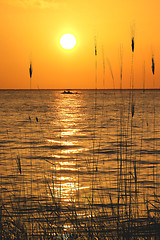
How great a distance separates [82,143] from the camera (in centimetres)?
2242

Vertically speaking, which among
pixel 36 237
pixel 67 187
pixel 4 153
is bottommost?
pixel 36 237

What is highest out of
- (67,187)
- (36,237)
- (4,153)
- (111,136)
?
(111,136)

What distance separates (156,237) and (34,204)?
4050 millimetres

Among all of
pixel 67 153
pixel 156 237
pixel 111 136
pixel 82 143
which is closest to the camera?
pixel 156 237

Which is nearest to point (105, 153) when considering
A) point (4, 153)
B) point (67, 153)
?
point (67, 153)

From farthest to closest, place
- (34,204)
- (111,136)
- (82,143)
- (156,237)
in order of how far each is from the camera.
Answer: (111,136) < (82,143) < (34,204) < (156,237)

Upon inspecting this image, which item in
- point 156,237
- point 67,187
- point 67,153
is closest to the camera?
point 156,237

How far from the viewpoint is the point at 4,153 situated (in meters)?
17.0

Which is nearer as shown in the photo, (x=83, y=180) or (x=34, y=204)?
(x=34, y=204)

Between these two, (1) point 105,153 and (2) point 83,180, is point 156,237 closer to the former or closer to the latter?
(2) point 83,180

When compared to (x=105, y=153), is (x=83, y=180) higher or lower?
lower

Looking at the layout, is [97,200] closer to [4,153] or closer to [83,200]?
[83,200]

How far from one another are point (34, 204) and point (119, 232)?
3.83 meters

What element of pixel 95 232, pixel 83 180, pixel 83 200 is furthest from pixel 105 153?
pixel 95 232
